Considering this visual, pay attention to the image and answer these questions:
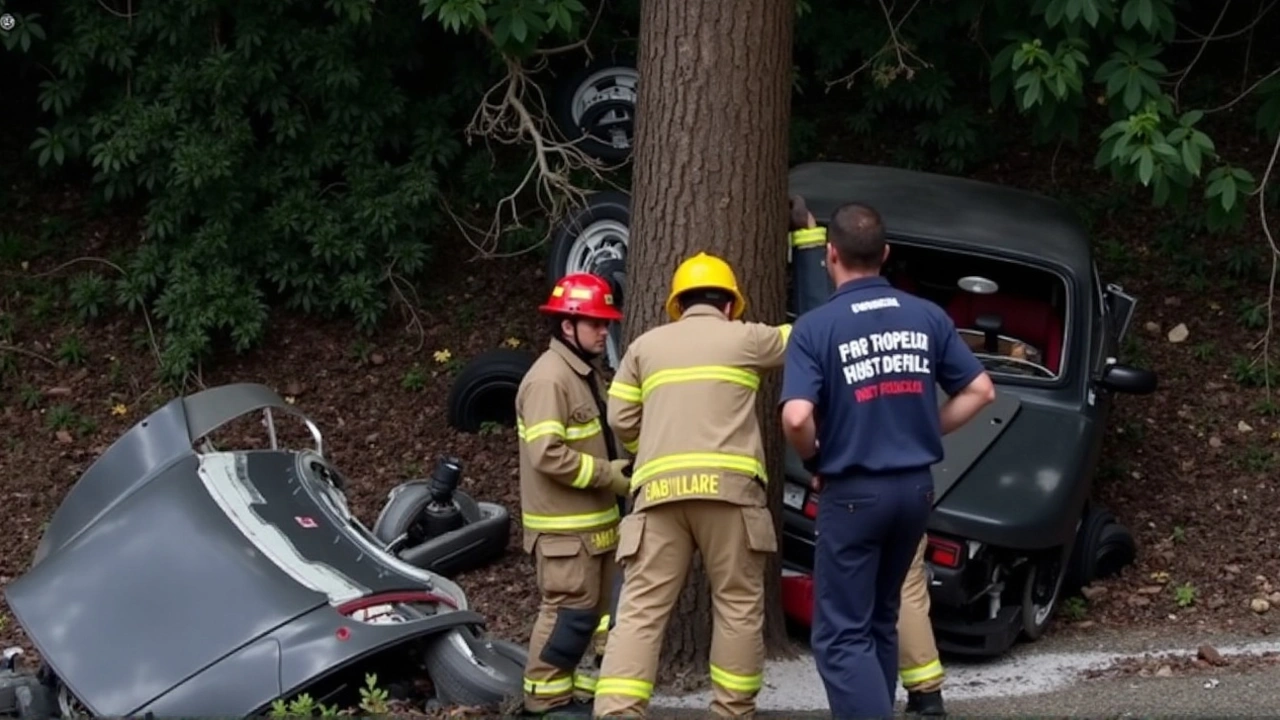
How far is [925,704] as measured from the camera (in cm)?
644

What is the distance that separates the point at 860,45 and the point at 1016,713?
605 cm

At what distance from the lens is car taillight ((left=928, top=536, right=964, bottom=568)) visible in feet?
24.5

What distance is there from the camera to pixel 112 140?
1100 centimetres

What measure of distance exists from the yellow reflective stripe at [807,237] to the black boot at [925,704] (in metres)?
2.00

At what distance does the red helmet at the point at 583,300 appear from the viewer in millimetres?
6758

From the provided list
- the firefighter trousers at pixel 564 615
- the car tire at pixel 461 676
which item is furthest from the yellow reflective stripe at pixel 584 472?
the car tire at pixel 461 676

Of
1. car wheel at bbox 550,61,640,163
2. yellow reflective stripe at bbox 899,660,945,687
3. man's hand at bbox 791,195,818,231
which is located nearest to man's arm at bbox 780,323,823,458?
yellow reflective stripe at bbox 899,660,945,687

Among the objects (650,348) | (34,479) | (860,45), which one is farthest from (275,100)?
(650,348)

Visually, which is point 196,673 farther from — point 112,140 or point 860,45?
point 860,45

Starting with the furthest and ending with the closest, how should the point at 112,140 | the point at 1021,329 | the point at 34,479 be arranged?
1. the point at 112,140
2. the point at 34,479
3. the point at 1021,329

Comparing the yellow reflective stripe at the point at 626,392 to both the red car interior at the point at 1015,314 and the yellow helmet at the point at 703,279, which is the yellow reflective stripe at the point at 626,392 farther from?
the red car interior at the point at 1015,314

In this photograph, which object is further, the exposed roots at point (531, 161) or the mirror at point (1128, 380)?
the exposed roots at point (531, 161)

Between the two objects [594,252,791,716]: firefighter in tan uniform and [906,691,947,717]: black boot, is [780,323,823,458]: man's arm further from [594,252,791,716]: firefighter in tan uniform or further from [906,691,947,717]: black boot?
[906,691,947,717]: black boot

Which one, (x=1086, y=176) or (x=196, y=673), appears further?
(x=1086, y=176)
